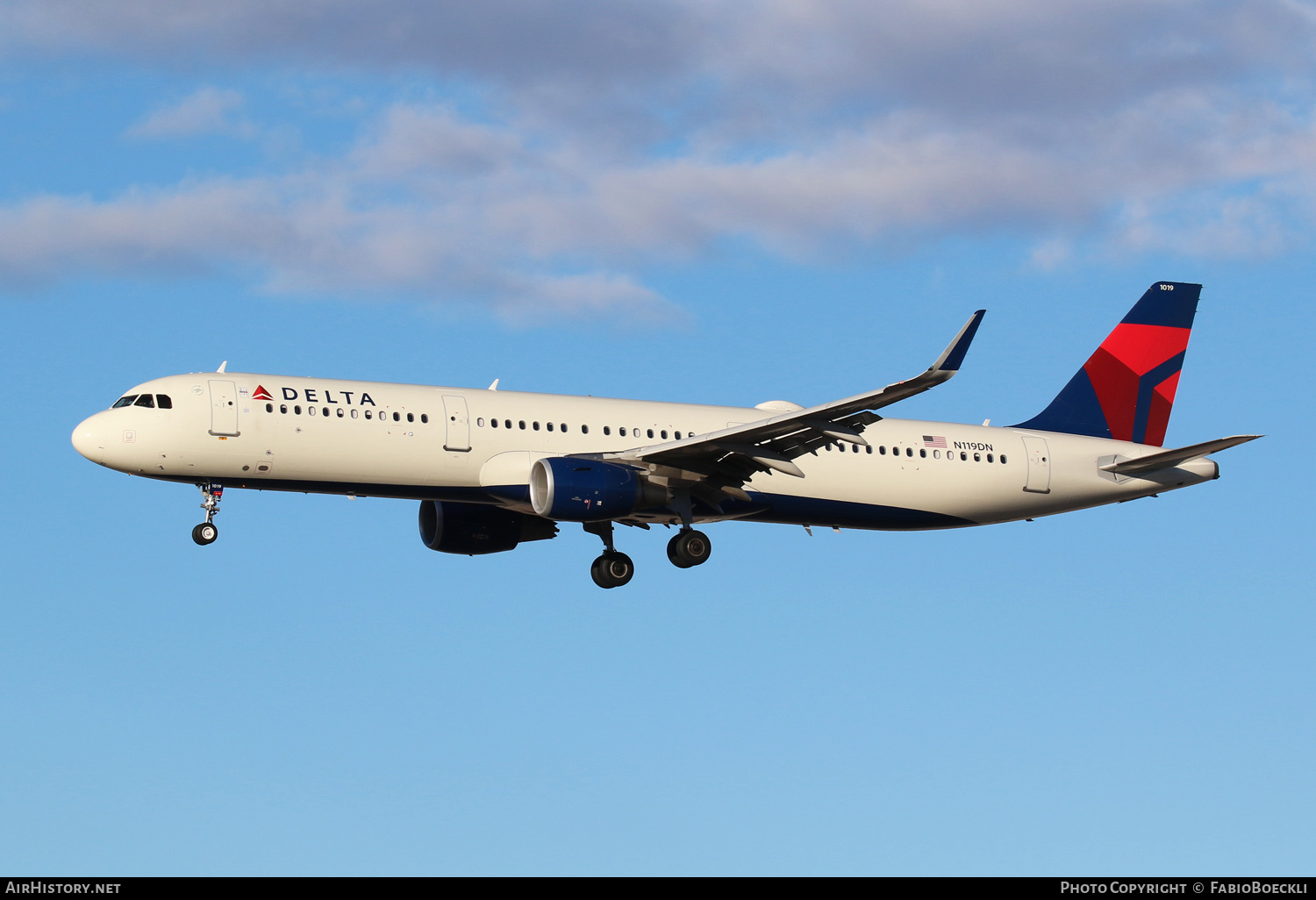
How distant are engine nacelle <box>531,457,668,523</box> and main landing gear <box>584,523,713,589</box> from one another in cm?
288

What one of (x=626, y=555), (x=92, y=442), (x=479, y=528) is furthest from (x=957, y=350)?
Answer: (x=92, y=442)

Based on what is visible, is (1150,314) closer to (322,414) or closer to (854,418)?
(854,418)

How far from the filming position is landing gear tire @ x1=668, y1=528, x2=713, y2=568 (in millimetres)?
45219

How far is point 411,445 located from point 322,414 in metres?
Answer: 2.25

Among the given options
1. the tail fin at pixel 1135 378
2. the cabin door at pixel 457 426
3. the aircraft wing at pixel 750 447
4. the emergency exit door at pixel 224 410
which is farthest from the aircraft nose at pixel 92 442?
the tail fin at pixel 1135 378

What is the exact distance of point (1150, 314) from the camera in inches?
2111

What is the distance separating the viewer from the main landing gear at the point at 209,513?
138ft

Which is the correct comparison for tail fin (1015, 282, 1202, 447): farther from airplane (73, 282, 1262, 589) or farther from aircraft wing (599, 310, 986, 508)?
aircraft wing (599, 310, 986, 508)

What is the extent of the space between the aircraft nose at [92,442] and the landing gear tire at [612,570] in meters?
13.3

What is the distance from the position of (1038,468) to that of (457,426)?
660 inches

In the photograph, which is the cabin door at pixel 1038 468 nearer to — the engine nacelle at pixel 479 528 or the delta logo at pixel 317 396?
the engine nacelle at pixel 479 528

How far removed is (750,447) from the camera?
4278 cm
